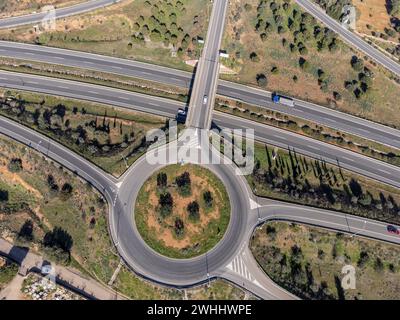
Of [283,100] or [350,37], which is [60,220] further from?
[350,37]

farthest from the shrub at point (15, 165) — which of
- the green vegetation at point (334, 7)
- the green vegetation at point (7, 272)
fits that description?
the green vegetation at point (334, 7)

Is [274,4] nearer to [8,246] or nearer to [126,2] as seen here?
[126,2]

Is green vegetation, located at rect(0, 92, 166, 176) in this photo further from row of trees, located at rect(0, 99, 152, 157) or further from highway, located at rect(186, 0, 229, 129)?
highway, located at rect(186, 0, 229, 129)


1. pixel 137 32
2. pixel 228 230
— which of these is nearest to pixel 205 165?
pixel 228 230

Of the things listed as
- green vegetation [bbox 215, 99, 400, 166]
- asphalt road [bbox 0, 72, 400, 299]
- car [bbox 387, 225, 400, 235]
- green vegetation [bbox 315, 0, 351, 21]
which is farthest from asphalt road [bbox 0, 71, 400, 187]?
green vegetation [bbox 315, 0, 351, 21]

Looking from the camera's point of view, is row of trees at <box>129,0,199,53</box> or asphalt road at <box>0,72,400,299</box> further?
row of trees at <box>129,0,199,53</box>
